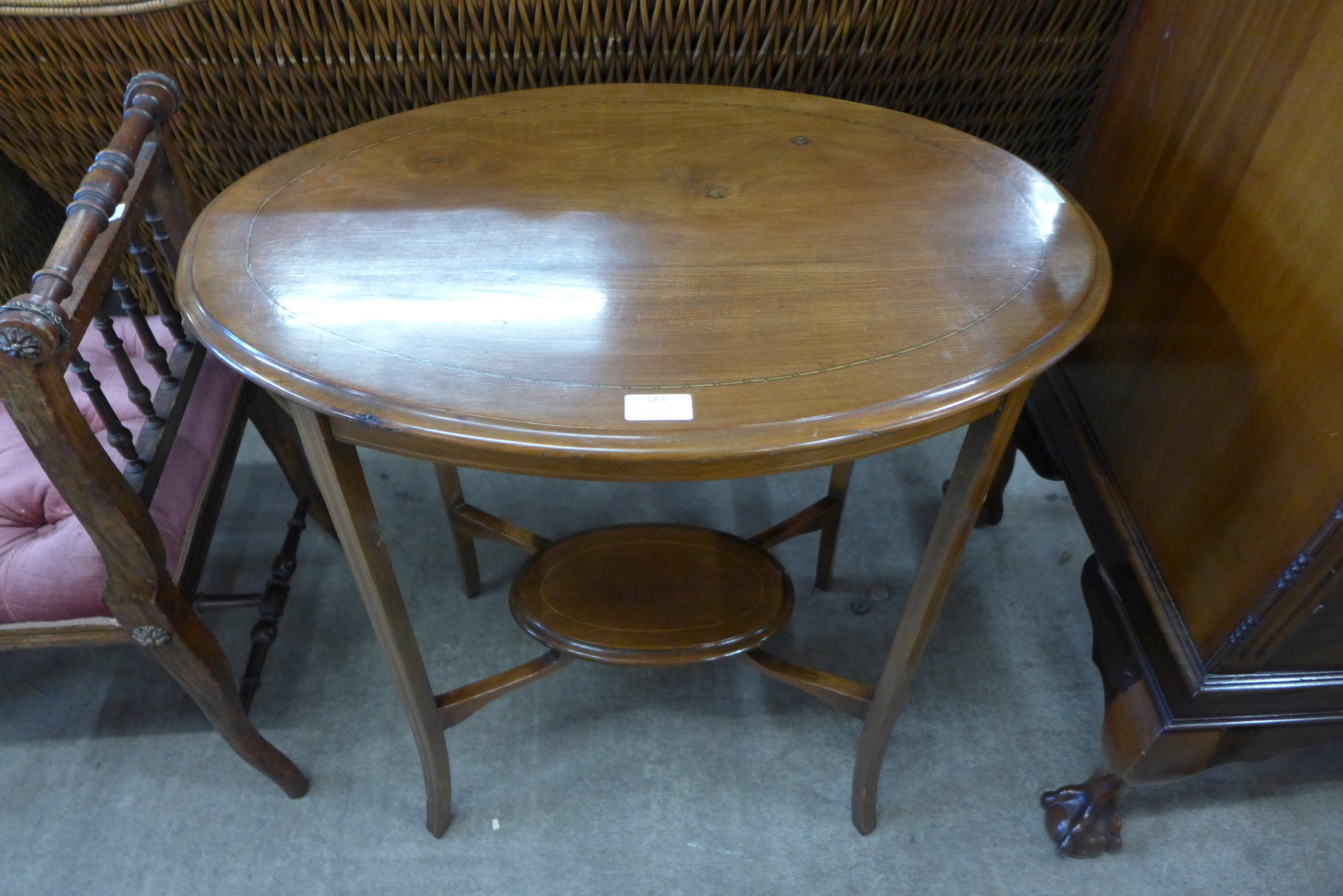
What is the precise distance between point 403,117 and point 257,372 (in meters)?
0.53

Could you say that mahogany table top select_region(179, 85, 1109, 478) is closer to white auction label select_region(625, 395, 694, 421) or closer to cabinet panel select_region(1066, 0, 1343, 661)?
white auction label select_region(625, 395, 694, 421)

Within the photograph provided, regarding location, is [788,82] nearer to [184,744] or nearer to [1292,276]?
[1292,276]

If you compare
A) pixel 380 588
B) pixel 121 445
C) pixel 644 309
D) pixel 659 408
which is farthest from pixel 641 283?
pixel 121 445

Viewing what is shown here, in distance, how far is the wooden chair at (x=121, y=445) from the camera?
0.80 meters

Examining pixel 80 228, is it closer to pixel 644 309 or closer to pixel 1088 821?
pixel 644 309

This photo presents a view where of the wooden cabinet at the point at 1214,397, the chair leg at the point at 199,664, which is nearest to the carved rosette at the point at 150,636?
the chair leg at the point at 199,664

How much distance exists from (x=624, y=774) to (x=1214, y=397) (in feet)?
3.07

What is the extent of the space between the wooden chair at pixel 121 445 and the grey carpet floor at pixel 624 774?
0.46 ft

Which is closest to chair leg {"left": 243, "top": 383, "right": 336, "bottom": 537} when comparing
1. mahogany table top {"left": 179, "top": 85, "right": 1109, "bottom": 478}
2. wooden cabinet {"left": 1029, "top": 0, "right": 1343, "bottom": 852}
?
mahogany table top {"left": 179, "top": 85, "right": 1109, "bottom": 478}

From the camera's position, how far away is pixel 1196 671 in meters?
0.99

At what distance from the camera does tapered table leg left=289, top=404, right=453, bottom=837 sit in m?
0.81

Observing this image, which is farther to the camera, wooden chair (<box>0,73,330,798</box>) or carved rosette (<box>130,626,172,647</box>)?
carved rosette (<box>130,626,172,647</box>)

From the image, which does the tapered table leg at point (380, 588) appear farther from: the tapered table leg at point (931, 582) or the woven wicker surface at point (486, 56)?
the woven wicker surface at point (486, 56)

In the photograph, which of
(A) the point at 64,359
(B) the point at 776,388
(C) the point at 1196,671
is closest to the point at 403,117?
(A) the point at 64,359
